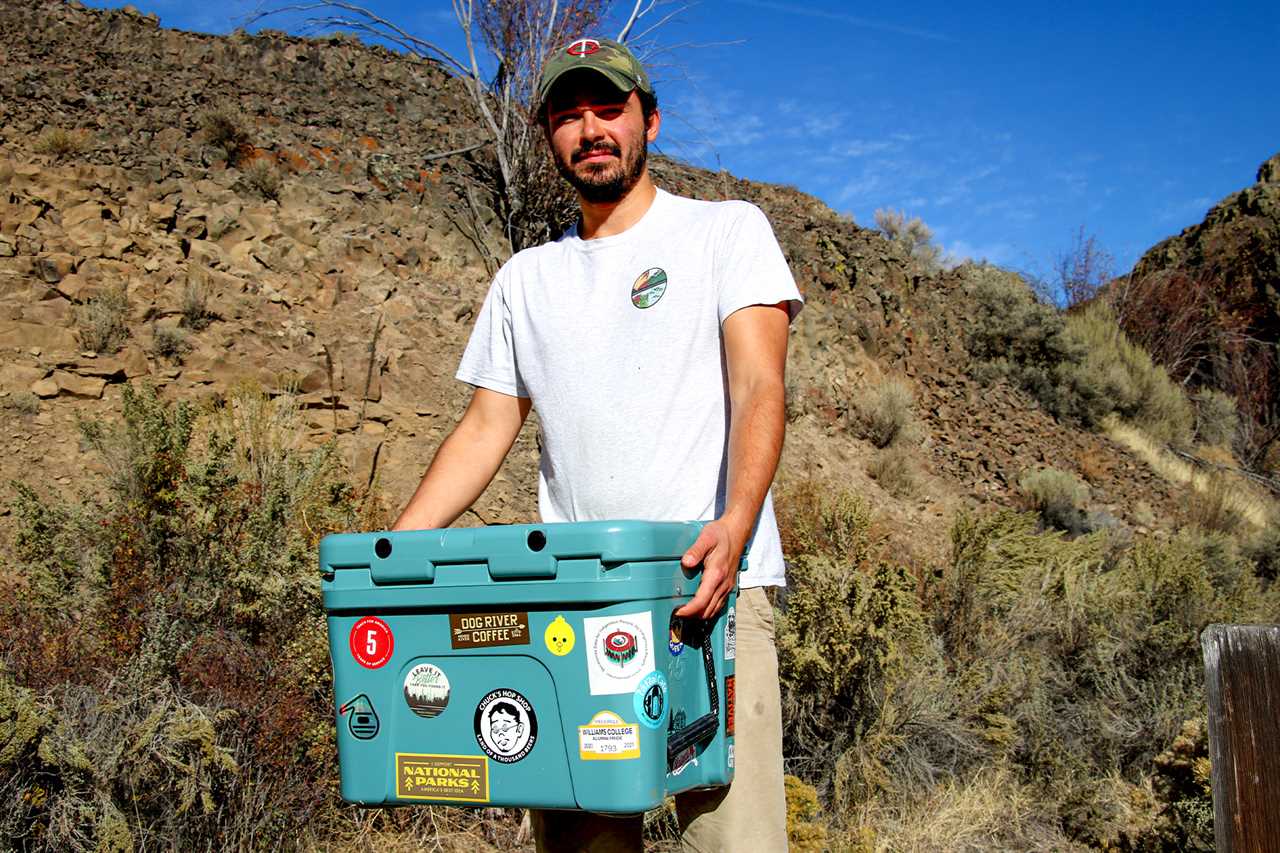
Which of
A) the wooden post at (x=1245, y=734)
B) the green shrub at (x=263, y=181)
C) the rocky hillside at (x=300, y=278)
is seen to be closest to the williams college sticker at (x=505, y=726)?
the wooden post at (x=1245, y=734)

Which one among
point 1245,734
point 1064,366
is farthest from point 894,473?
point 1245,734

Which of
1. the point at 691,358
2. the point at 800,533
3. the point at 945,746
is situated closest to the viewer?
the point at 691,358

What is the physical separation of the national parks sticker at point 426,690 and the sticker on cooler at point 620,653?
302 mm

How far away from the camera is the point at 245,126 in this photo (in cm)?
1072

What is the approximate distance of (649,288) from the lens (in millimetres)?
2312

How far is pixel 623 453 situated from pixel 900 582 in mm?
3611

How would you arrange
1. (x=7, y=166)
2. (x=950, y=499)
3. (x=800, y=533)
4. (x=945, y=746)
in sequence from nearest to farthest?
(x=945, y=746) → (x=800, y=533) → (x=7, y=166) → (x=950, y=499)

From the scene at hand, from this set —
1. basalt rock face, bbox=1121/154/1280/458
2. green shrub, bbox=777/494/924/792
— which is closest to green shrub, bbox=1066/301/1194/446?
basalt rock face, bbox=1121/154/1280/458

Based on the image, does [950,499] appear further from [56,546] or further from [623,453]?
[623,453]

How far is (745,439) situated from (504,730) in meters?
0.73

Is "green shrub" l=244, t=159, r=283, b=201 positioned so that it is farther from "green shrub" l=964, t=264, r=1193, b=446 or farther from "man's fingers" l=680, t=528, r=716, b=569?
"green shrub" l=964, t=264, r=1193, b=446

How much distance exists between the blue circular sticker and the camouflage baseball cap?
1340mm

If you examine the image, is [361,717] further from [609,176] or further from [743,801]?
[609,176]

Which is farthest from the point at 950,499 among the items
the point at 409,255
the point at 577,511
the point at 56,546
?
the point at 577,511
